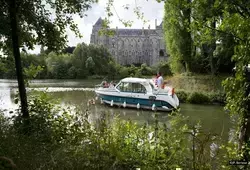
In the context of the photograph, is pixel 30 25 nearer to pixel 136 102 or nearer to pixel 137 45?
pixel 136 102

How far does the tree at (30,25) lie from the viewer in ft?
19.7

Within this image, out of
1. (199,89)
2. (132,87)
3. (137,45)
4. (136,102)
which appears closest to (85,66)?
(199,89)

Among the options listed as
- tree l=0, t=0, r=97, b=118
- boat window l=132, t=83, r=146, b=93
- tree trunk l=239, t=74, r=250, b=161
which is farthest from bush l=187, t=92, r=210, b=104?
tree trunk l=239, t=74, r=250, b=161

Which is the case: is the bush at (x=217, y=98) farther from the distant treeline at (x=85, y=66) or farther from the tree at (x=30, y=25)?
the distant treeline at (x=85, y=66)

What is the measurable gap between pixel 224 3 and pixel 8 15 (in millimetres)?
4103

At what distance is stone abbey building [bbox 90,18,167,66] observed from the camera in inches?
4766

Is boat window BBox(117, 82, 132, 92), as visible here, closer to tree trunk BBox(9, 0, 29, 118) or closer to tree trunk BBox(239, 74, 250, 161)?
tree trunk BBox(9, 0, 29, 118)

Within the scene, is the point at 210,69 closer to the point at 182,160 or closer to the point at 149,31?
the point at 182,160

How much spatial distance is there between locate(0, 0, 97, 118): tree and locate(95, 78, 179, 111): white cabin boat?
12.4 meters

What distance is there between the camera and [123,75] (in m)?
66.4

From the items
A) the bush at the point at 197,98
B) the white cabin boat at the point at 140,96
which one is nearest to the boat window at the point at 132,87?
the white cabin boat at the point at 140,96

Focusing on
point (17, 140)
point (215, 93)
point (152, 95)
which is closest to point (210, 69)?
point (215, 93)

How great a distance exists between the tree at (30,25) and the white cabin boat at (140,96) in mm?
12418

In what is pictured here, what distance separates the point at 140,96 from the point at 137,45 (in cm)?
10436
